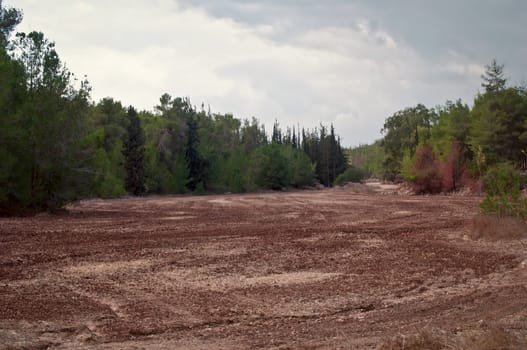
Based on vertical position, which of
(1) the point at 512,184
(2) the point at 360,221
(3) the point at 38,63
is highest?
(3) the point at 38,63

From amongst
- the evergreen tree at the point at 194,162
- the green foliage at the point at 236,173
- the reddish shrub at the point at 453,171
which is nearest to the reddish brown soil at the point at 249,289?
the reddish shrub at the point at 453,171

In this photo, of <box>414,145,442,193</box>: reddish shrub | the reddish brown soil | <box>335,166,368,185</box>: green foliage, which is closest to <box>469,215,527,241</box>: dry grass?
the reddish brown soil

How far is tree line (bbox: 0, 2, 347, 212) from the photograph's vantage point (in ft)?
93.9

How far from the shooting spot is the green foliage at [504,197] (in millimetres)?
18344

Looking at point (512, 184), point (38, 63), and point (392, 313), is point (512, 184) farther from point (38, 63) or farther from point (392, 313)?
point (38, 63)

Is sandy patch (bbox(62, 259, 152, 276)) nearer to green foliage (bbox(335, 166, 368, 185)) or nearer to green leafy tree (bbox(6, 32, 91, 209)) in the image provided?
green leafy tree (bbox(6, 32, 91, 209))

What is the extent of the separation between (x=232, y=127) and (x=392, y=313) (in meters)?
117

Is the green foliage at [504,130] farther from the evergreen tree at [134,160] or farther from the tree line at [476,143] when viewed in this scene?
the evergreen tree at [134,160]

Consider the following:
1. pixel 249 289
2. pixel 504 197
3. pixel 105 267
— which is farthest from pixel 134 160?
pixel 249 289

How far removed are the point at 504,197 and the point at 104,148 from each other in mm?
49845

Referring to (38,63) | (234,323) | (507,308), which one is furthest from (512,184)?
(38,63)

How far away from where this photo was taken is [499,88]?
2507 inches

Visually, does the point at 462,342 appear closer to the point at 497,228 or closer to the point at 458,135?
the point at 497,228

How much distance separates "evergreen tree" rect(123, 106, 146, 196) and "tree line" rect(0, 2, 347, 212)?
0.11 metres
